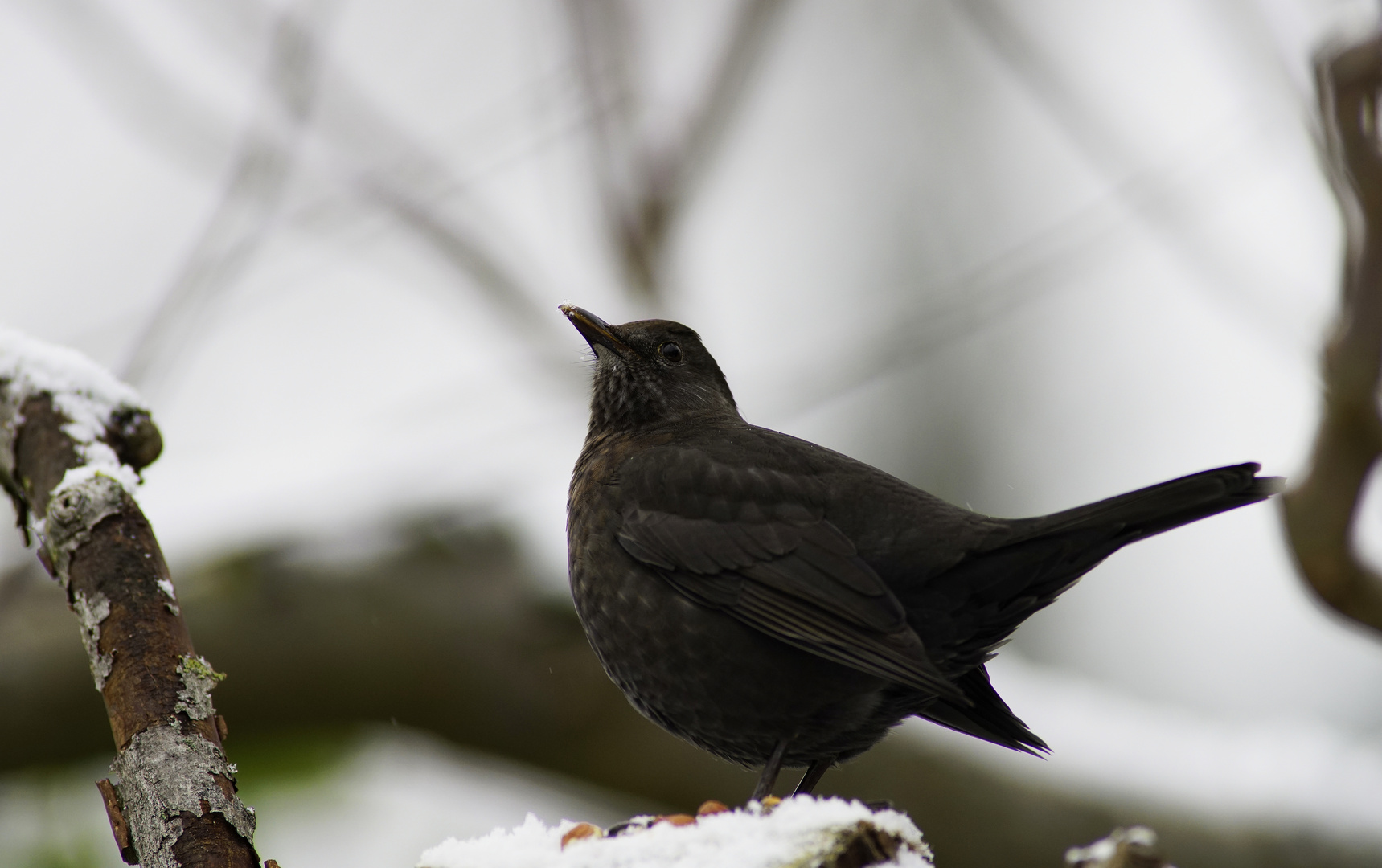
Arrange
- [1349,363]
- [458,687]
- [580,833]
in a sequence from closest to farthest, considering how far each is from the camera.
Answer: [580,833] → [1349,363] → [458,687]

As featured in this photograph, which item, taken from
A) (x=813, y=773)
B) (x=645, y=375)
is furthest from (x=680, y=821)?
(x=645, y=375)

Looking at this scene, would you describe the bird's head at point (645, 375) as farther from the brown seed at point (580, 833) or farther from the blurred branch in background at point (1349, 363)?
the blurred branch in background at point (1349, 363)

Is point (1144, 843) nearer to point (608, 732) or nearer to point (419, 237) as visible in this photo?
point (608, 732)

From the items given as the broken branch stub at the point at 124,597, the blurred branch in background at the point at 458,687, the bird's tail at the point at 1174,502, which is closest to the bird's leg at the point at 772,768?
the bird's tail at the point at 1174,502

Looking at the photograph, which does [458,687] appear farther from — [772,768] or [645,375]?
[772,768]

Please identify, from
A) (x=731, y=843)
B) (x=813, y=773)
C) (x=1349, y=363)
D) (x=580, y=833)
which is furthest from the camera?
(x=813, y=773)

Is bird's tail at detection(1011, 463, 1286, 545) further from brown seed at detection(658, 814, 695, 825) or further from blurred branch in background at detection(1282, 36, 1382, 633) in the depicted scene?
brown seed at detection(658, 814, 695, 825)

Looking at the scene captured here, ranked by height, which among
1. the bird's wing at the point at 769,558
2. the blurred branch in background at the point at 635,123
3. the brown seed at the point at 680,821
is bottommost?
the brown seed at the point at 680,821

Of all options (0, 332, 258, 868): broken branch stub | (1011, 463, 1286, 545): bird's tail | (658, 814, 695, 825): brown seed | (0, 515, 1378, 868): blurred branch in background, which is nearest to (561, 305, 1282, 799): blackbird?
(1011, 463, 1286, 545): bird's tail
